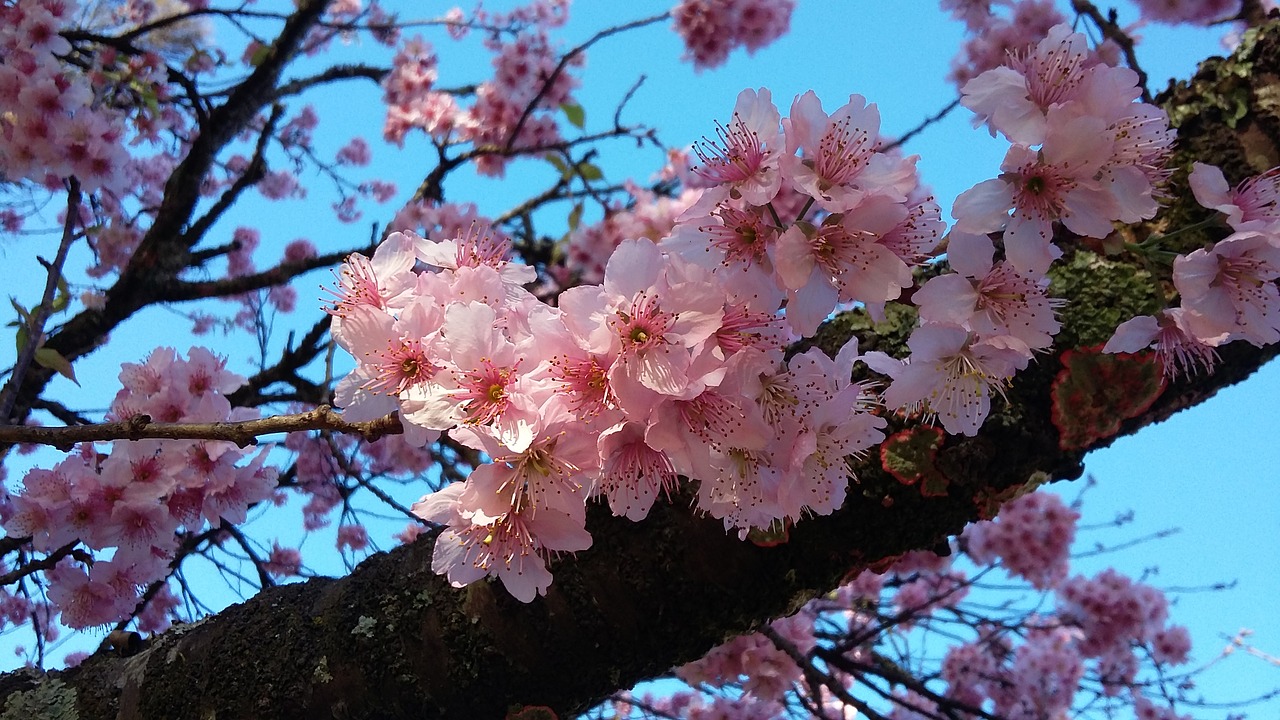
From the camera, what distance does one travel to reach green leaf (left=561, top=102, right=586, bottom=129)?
3.72 meters

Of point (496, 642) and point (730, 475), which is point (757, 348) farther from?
point (496, 642)

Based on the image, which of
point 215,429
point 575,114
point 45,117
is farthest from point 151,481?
point 575,114

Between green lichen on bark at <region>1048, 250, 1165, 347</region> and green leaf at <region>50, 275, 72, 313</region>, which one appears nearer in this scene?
green lichen on bark at <region>1048, 250, 1165, 347</region>

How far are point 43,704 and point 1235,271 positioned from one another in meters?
2.32

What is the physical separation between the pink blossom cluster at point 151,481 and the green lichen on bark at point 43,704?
30 centimetres

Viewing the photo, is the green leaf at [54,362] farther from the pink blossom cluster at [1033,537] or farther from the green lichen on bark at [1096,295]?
the pink blossom cluster at [1033,537]

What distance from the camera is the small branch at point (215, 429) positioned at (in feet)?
3.26

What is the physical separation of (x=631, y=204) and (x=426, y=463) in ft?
6.79

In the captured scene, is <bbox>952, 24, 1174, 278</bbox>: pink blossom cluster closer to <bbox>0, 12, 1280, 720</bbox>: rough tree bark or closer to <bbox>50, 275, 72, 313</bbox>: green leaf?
<bbox>0, 12, 1280, 720</bbox>: rough tree bark

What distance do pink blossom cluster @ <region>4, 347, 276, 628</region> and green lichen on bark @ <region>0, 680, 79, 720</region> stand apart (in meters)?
0.30

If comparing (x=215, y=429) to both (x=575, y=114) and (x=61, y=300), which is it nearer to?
(x=61, y=300)

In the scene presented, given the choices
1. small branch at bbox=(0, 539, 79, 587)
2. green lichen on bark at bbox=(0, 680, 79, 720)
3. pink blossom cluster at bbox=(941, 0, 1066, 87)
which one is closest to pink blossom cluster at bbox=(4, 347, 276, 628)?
small branch at bbox=(0, 539, 79, 587)

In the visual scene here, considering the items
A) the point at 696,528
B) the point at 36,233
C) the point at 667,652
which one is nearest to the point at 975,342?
the point at 696,528

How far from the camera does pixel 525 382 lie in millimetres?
892
